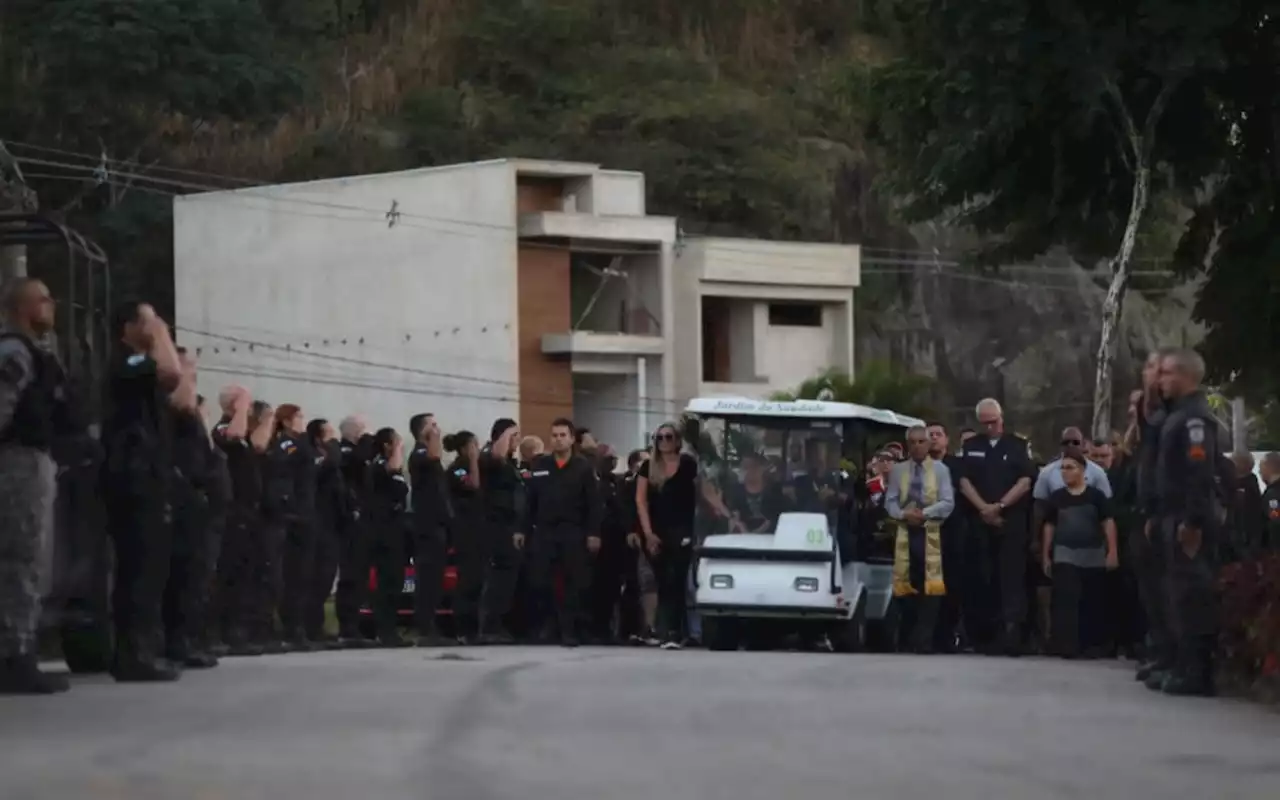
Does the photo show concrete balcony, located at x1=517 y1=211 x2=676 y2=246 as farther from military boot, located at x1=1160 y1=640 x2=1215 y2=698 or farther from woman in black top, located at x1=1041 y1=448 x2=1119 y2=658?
military boot, located at x1=1160 y1=640 x2=1215 y2=698

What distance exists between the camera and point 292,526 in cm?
1895

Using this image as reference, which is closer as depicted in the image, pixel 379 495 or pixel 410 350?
pixel 379 495

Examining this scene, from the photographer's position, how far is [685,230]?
57.4m

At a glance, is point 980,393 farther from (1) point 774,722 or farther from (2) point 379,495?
(1) point 774,722

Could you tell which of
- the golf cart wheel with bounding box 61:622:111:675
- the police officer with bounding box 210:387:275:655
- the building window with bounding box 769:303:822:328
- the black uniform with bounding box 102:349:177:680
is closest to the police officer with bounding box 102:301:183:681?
the black uniform with bounding box 102:349:177:680

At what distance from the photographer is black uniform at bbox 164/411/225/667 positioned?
1428cm

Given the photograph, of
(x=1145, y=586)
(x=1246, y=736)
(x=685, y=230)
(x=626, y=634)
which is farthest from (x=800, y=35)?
(x=1246, y=736)

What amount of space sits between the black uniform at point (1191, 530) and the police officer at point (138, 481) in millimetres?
5811

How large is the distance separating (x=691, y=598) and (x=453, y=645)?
2.37 metres

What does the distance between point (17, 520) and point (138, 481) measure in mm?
1190

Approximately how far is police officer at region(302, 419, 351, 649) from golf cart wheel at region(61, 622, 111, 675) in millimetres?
4946

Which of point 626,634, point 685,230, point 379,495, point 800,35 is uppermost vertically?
point 800,35

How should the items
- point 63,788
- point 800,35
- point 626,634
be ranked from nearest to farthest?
point 63,788 < point 626,634 < point 800,35

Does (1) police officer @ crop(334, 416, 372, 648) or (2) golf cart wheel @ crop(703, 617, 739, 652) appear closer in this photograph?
(1) police officer @ crop(334, 416, 372, 648)
